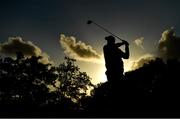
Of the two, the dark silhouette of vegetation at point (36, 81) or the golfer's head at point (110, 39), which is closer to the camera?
the golfer's head at point (110, 39)

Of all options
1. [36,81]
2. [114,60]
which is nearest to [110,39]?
[114,60]

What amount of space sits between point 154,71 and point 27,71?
27206 mm

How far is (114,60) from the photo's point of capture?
1438 centimetres

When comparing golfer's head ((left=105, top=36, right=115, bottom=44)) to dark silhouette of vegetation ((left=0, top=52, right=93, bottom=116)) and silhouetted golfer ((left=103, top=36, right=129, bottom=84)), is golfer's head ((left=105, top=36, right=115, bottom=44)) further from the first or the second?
dark silhouette of vegetation ((left=0, top=52, right=93, bottom=116))

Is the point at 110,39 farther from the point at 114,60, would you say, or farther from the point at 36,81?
the point at 36,81

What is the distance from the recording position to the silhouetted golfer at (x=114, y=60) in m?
14.2

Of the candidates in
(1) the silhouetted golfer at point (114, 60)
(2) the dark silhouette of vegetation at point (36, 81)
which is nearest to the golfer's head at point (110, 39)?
(1) the silhouetted golfer at point (114, 60)

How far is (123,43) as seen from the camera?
14.8 m

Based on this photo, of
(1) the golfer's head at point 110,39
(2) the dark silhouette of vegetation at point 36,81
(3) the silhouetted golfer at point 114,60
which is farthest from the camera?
Result: (2) the dark silhouette of vegetation at point 36,81

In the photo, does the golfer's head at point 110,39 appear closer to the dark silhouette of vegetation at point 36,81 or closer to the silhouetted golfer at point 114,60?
the silhouetted golfer at point 114,60

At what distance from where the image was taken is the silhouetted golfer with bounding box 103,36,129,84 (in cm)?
1422

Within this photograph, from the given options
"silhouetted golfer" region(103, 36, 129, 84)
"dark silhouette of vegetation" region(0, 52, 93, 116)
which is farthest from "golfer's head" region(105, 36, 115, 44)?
"dark silhouette of vegetation" region(0, 52, 93, 116)

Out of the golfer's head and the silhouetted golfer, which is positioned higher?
the golfer's head

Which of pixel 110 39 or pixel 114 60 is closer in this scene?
pixel 110 39
